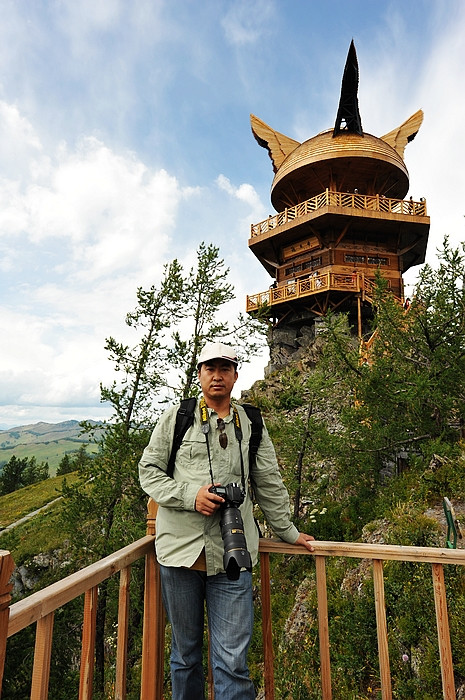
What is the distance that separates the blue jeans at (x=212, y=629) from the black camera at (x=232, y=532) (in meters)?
0.20

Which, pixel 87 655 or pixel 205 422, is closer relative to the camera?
pixel 87 655

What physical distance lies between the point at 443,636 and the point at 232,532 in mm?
1344

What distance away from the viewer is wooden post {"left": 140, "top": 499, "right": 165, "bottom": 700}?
2.62 m

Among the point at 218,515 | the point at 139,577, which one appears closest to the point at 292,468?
the point at 139,577

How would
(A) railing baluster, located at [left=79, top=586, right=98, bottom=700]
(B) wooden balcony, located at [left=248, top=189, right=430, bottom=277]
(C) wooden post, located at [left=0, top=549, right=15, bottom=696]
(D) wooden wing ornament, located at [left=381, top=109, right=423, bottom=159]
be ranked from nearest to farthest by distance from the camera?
(C) wooden post, located at [left=0, top=549, right=15, bottom=696], (A) railing baluster, located at [left=79, top=586, right=98, bottom=700], (B) wooden balcony, located at [left=248, top=189, right=430, bottom=277], (D) wooden wing ornament, located at [left=381, top=109, right=423, bottom=159]

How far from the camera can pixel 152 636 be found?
2639mm

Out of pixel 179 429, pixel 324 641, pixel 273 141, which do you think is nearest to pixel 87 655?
pixel 179 429

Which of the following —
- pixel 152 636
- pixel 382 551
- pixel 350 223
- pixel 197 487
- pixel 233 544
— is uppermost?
pixel 350 223

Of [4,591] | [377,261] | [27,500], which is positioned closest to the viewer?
[4,591]

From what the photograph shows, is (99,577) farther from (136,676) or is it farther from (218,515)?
(136,676)

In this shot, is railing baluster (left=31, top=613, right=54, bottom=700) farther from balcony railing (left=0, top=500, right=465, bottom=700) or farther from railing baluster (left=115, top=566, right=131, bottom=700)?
railing baluster (left=115, top=566, right=131, bottom=700)

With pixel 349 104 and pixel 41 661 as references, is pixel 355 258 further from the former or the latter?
pixel 41 661

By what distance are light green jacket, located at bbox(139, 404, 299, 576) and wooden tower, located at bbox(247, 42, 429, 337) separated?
54.4 feet

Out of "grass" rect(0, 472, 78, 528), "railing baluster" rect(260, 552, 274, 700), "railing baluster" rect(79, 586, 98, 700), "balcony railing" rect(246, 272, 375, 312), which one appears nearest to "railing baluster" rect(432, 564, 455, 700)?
"railing baluster" rect(260, 552, 274, 700)
